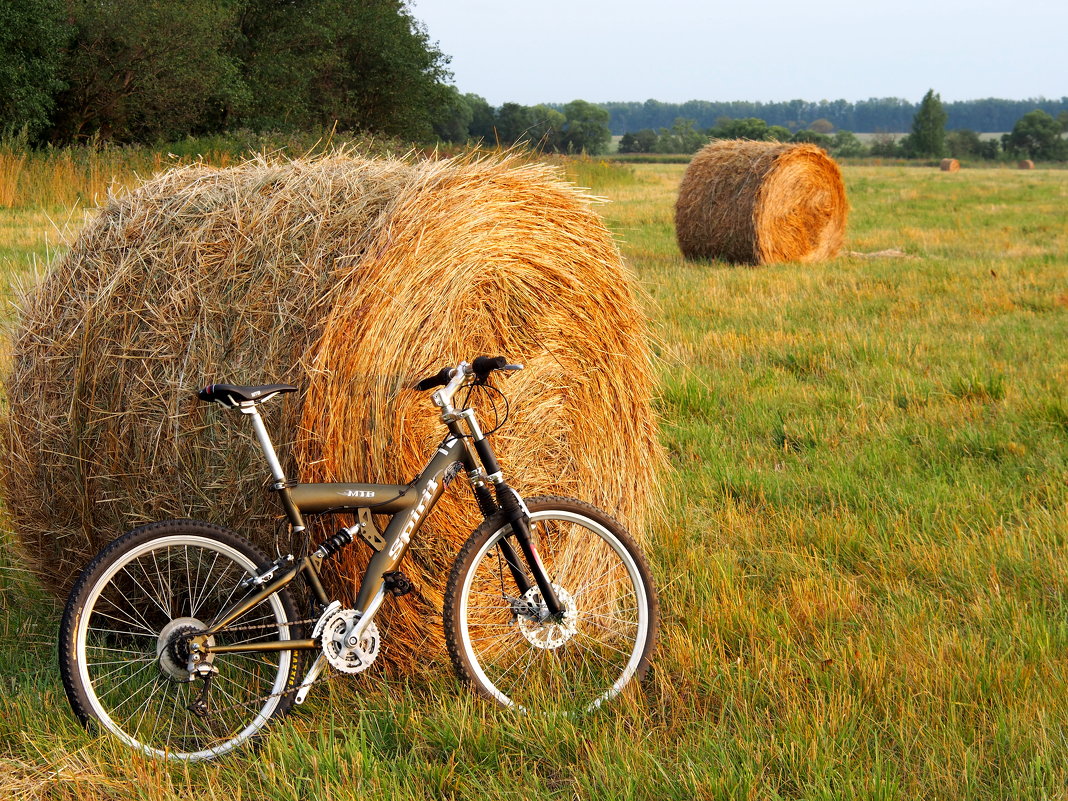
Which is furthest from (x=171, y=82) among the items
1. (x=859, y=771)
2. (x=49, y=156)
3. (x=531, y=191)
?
(x=859, y=771)

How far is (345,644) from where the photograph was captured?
339 centimetres

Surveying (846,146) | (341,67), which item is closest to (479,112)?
(341,67)

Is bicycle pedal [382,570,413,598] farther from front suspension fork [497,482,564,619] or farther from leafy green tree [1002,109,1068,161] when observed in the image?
leafy green tree [1002,109,1068,161]

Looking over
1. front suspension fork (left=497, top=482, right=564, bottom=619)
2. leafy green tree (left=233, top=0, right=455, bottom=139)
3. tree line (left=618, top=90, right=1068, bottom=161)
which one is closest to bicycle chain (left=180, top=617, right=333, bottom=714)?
front suspension fork (left=497, top=482, right=564, bottom=619)

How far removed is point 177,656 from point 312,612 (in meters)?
0.54

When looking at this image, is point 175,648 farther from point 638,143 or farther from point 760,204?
point 638,143

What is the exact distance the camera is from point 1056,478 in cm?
568

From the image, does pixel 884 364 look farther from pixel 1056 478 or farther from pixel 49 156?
pixel 49 156

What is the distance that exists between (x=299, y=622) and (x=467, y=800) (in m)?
0.81

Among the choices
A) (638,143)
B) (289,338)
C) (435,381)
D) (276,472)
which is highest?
(638,143)

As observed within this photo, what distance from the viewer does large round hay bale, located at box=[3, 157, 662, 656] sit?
3.65 meters

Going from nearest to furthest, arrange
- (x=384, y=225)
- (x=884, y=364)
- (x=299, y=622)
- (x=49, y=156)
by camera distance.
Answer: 1. (x=299, y=622)
2. (x=384, y=225)
3. (x=884, y=364)
4. (x=49, y=156)

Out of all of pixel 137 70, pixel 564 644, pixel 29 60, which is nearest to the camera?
pixel 564 644

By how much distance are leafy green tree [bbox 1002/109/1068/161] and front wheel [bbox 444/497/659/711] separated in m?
101
